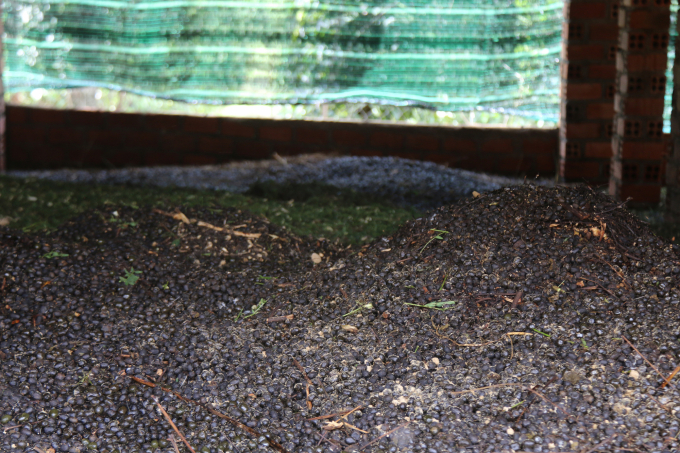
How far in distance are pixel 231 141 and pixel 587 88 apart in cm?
269

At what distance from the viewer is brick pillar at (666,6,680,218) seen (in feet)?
11.5

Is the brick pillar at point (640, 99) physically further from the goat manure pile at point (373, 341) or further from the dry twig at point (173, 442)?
the dry twig at point (173, 442)

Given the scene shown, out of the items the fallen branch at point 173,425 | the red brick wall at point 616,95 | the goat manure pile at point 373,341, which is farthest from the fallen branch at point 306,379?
the red brick wall at point 616,95

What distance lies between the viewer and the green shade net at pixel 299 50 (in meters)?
4.88

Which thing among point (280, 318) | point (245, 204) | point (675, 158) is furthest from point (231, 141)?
point (280, 318)

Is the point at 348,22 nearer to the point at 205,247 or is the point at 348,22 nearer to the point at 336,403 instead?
the point at 205,247

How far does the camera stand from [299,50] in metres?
5.11

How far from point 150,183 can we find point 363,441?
322cm

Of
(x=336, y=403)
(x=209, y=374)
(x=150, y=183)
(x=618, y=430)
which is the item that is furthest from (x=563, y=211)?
(x=150, y=183)

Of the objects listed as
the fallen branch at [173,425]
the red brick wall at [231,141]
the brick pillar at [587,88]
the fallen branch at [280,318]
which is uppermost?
the brick pillar at [587,88]

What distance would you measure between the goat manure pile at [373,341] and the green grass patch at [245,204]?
1.88ft

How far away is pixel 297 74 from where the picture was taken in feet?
Answer: 16.8

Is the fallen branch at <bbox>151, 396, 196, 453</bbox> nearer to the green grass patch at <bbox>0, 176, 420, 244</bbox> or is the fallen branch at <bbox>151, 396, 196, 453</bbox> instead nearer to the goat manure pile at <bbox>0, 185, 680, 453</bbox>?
the goat manure pile at <bbox>0, 185, 680, 453</bbox>

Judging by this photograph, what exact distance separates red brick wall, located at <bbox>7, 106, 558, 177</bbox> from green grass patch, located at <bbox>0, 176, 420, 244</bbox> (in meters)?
1.09
